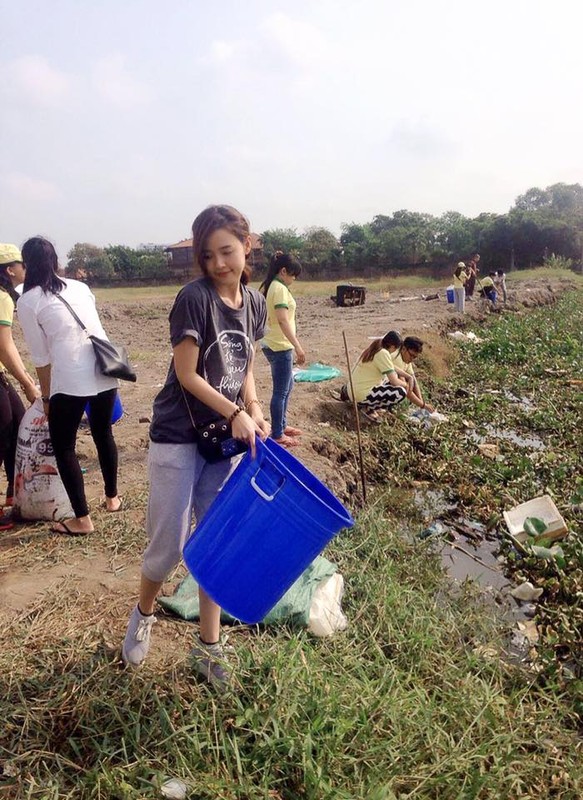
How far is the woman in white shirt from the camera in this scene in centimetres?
277

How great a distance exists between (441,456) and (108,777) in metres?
3.91

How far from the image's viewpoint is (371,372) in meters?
5.54

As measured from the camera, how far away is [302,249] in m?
40.5

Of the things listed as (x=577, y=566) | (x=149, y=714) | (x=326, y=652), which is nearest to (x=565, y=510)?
(x=577, y=566)

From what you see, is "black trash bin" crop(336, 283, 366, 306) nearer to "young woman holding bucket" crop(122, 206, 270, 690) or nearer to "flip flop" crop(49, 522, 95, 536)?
"flip flop" crop(49, 522, 95, 536)

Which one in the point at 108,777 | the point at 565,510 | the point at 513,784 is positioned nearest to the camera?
the point at 108,777

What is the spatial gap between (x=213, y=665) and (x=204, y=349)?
3.56 feet

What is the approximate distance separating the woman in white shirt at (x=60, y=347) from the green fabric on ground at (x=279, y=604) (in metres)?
0.83

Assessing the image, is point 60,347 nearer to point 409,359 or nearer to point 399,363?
point 399,363

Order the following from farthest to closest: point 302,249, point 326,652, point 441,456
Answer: point 302,249, point 441,456, point 326,652

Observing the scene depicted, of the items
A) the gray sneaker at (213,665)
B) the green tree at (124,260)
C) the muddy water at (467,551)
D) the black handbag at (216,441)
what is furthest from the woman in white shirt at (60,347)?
the green tree at (124,260)

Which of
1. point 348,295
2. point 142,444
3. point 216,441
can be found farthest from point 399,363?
point 348,295

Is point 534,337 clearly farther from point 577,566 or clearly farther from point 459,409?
point 577,566

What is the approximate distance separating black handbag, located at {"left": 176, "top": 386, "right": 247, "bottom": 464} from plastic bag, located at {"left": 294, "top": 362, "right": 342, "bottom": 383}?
5033mm
